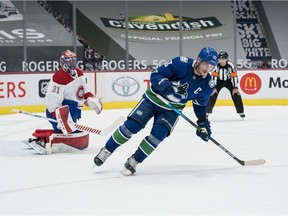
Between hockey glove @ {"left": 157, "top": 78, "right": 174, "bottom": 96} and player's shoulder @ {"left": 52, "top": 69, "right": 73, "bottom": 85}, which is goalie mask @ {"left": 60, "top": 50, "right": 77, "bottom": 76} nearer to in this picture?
player's shoulder @ {"left": 52, "top": 69, "right": 73, "bottom": 85}

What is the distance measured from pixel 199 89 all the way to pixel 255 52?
444 inches

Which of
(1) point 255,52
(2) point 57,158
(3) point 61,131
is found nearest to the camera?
(2) point 57,158

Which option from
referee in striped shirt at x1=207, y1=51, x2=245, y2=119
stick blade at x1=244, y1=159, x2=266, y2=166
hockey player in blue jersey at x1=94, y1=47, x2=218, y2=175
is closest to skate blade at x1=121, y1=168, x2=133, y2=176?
hockey player in blue jersey at x1=94, y1=47, x2=218, y2=175

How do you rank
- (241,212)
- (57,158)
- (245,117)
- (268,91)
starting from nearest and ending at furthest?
(241,212) < (57,158) < (245,117) < (268,91)

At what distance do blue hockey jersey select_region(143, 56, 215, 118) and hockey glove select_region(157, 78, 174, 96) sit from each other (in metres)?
0.05

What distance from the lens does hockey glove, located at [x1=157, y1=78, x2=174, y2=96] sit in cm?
382

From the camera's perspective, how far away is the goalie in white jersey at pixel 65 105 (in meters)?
5.11

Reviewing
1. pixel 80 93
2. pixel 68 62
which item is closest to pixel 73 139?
pixel 80 93

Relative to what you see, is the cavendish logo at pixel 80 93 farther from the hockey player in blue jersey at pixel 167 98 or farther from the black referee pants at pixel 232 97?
the black referee pants at pixel 232 97

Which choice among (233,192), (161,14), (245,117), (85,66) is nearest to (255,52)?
(161,14)

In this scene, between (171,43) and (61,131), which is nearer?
(61,131)

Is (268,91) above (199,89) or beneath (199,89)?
beneath

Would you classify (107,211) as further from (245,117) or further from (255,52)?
(255,52)

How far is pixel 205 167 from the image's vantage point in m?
4.34
